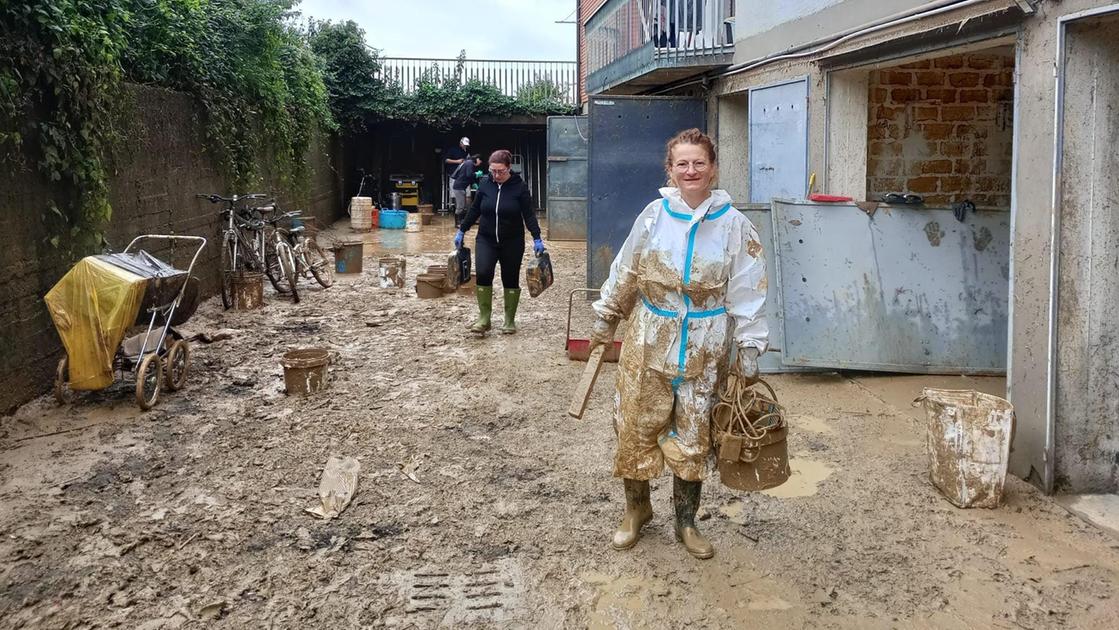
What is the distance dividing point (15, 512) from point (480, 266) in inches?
200

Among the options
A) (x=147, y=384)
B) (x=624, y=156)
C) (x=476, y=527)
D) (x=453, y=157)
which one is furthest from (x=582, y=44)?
(x=476, y=527)

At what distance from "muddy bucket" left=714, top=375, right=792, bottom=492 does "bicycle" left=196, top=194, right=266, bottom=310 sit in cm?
808

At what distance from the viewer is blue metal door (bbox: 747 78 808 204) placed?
821cm

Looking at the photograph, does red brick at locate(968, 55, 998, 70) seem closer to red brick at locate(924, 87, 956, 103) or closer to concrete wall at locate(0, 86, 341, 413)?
red brick at locate(924, 87, 956, 103)

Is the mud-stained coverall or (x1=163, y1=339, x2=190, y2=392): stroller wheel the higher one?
the mud-stained coverall

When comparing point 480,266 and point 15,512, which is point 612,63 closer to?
point 480,266

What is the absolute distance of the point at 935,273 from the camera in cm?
715

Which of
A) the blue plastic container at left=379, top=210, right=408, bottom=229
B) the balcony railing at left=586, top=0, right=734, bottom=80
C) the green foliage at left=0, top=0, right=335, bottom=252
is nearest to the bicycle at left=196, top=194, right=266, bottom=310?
the green foliage at left=0, top=0, right=335, bottom=252

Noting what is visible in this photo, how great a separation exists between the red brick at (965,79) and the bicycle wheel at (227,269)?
7790 mm

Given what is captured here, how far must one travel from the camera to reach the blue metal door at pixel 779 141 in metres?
8.21

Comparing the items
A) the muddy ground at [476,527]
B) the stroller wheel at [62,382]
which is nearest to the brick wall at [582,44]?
the muddy ground at [476,527]

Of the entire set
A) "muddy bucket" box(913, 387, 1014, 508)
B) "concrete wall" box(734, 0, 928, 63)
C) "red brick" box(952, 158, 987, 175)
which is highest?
"concrete wall" box(734, 0, 928, 63)

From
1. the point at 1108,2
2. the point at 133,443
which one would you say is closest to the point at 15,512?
the point at 133,443

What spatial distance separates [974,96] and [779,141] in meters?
1.79
